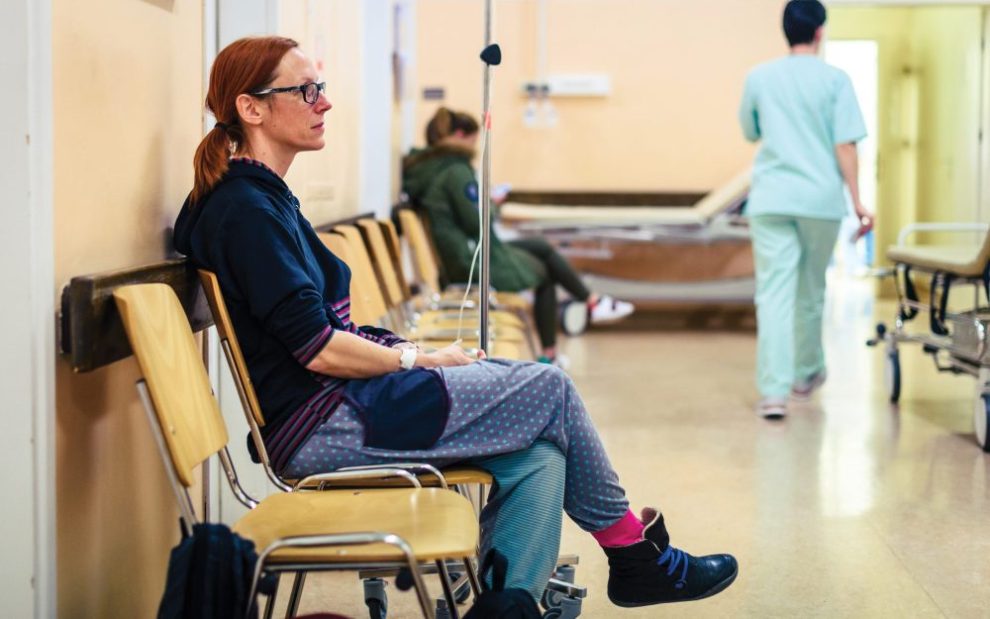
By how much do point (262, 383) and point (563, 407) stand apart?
535mm

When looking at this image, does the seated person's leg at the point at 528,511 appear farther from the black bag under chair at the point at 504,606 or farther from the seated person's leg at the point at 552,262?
the seated person's leg at the point at 552,262

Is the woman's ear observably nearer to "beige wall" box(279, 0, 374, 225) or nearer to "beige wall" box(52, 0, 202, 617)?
"beige wall" box(52, 0, 202, 617)

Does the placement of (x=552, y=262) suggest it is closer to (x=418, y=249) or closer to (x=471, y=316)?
(x=418, y=249)

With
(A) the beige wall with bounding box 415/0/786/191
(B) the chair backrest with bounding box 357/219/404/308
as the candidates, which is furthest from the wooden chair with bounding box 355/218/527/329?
(A) the beige wall with bounding box 415/0/786/191

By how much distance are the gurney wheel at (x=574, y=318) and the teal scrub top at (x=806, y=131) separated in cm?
279

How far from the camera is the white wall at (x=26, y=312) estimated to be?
1767mm

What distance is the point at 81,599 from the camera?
2.01m

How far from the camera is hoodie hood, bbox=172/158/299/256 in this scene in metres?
2.22

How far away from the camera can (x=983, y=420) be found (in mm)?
4250

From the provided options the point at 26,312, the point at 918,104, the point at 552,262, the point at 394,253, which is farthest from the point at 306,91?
the point at 918,104

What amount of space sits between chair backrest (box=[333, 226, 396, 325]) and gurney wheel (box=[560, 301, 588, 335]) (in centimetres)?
388

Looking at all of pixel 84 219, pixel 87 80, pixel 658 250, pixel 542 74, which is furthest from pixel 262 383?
pixel 542 74

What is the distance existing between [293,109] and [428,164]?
336 cm

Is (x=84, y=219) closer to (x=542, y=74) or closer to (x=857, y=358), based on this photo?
(x=857, y=358)
